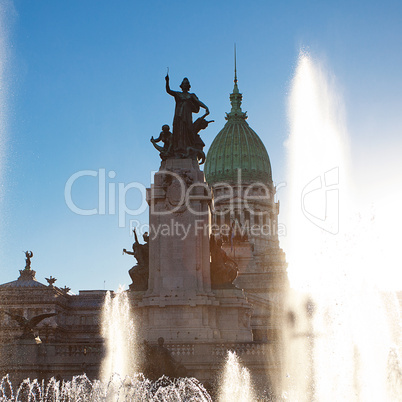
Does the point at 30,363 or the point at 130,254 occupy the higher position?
the point at 130,254

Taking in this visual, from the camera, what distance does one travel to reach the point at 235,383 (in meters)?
26.2

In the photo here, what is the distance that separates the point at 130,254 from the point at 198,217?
495 cm

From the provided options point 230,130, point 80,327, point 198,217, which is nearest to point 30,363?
point 198,217

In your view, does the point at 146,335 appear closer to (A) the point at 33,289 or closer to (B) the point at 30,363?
(B) the point at 30,363

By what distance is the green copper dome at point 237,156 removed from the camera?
116938 mm

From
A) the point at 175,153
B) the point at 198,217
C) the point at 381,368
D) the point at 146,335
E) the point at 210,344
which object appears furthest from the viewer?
the point at 175,153

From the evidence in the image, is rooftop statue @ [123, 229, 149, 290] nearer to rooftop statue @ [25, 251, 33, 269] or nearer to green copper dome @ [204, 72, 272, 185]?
rooftop statue @ [25, 251, 33, 269]

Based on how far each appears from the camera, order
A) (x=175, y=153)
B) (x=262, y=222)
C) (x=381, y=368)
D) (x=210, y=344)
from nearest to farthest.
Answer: (x=381, y=368) → (x=210, y=344) → (x=175, y=153) → (x=262, y=222)

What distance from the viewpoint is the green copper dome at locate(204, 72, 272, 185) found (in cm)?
11694

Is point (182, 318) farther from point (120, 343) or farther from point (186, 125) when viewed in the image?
point (186, 125)

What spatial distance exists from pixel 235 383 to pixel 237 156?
306 feet

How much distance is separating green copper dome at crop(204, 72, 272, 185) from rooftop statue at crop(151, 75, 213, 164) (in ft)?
266

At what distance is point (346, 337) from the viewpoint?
32.4 metres

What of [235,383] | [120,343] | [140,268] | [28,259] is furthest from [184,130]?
[28,259]
